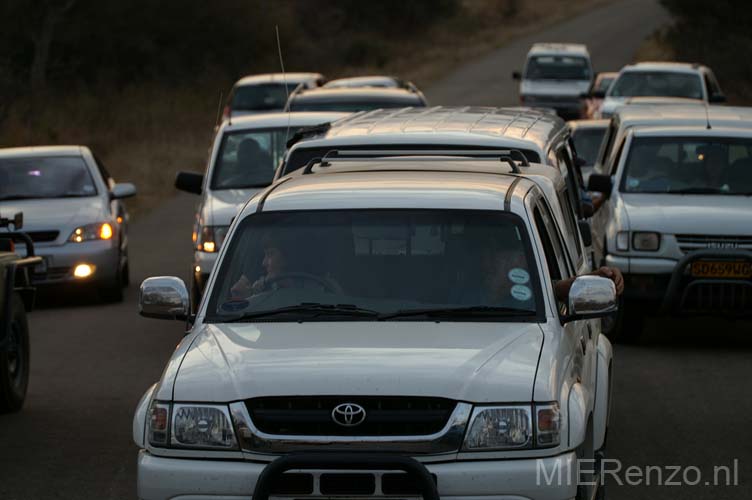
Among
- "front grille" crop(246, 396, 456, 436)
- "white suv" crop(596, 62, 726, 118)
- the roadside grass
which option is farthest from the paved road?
"white suv" crop(596, 62, 726, 118)

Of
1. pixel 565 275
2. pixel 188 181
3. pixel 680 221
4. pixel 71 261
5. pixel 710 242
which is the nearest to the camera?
pixel 565 275

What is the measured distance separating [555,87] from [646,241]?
1064 inches

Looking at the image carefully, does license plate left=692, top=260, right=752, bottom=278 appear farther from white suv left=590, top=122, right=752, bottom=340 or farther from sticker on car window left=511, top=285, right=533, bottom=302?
sticker on car window left=511, top=285, right=533, bottom=302

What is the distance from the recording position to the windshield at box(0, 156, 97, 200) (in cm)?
1712

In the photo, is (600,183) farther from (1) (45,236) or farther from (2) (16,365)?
(1) (45,236)

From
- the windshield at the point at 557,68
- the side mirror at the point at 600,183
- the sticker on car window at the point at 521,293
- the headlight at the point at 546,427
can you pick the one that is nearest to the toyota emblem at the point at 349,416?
the headlight at the point at 546,427

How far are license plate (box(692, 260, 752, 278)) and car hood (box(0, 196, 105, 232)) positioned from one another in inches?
260

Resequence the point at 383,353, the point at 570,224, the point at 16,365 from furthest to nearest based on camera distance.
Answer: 1. the point at 16,365
2. the point at 570,224
3. the point at 383,353

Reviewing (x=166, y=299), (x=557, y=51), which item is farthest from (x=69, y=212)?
(x=557, y=51)

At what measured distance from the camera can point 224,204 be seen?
14141 mm

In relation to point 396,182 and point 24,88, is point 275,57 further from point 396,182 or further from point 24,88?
point 396,182

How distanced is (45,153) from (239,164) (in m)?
3.33

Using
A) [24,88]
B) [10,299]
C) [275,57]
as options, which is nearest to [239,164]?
[10,299]

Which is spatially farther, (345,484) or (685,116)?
(685,116)
